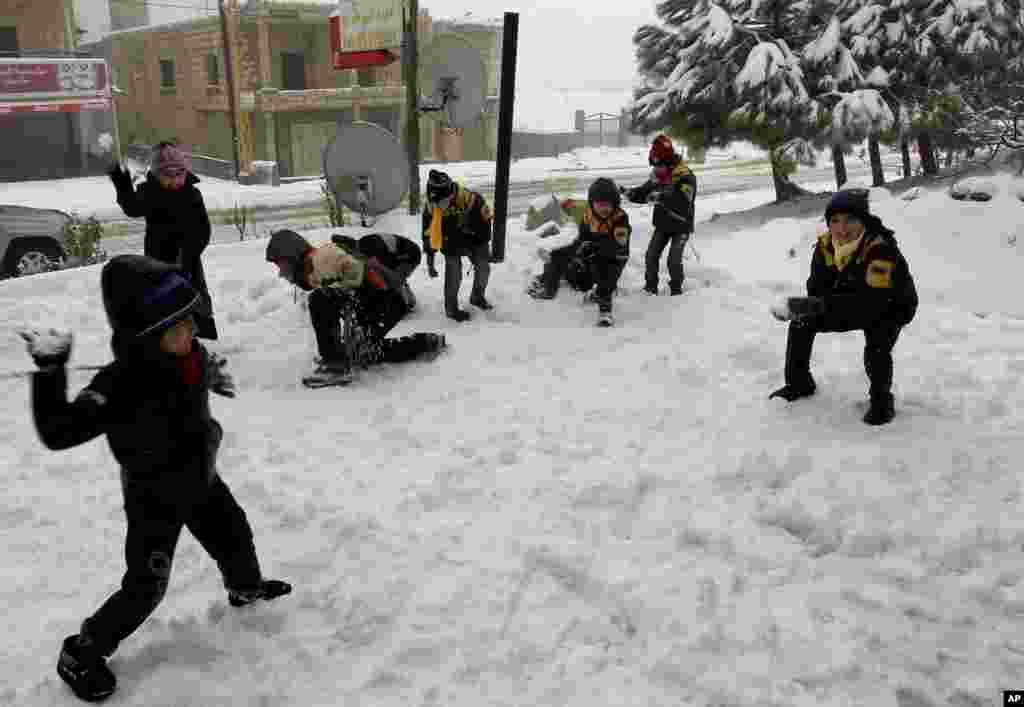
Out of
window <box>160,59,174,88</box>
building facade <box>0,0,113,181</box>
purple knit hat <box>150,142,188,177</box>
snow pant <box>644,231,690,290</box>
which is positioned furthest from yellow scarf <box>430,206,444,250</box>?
window <box>160,59,174,88</box>

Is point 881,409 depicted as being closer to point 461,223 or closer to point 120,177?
point 461,223

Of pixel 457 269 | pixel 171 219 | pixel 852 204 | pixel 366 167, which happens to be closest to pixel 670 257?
pixel 457 269

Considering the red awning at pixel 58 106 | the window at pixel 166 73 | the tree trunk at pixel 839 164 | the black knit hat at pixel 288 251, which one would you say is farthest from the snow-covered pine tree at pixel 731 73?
the window at pixel 166 73

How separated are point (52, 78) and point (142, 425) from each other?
1094 inches

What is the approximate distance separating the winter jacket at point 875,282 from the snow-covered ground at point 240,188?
15758mm

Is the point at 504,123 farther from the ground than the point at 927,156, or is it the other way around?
the point at 504,123

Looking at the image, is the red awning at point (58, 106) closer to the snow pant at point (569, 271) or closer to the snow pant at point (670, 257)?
the snow pant at point (569, 271)

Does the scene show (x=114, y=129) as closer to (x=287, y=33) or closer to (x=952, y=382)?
(x=287, y=33)

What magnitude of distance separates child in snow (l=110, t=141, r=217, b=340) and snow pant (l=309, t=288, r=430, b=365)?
3.20 feet

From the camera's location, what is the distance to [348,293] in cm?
607

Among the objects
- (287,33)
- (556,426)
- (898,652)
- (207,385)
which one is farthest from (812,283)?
(287,33)

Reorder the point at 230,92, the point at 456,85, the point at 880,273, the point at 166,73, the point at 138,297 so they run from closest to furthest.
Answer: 1. the point at 138,297
2. the point at 880,273
3. the point at 456,85
4. the point at 230,92
5. the point at 166,73

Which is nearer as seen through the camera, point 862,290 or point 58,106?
point 862,290

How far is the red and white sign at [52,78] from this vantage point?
2509 cm
